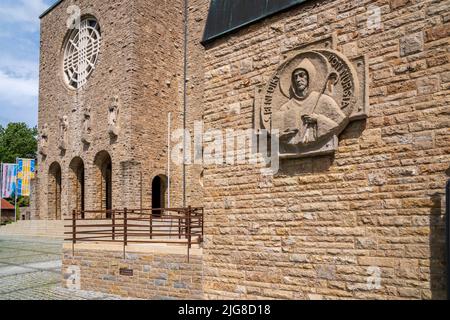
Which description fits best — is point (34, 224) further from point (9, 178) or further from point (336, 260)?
point (336, 260)

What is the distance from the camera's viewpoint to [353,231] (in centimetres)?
520

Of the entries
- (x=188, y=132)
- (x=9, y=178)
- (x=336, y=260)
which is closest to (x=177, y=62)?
(x=188, y=132)

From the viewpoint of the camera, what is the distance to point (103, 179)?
20.1 metres

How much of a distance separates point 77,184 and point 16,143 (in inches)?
1146

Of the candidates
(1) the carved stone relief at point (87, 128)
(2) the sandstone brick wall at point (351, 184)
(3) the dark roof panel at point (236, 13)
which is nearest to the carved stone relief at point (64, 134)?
(1) the carved stone relief at point (87, 128)

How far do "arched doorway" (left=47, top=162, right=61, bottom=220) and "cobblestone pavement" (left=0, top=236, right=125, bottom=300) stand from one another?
7.82 metres

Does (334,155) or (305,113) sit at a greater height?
(305,113)

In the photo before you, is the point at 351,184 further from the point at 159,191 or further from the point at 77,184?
the point at 77,184

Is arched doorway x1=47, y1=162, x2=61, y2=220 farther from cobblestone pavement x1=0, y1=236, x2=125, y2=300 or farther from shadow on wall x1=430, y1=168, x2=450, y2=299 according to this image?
shadow on wall x1=430, y1=168, x2=450, y2=299

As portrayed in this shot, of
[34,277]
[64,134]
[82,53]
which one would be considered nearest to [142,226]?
[34,277]

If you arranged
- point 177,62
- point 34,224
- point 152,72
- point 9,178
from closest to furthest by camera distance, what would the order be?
point 152,72
point 177,62
point 34,224
point 9,178

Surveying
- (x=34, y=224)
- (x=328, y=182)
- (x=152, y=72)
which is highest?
(x=152, y=72)

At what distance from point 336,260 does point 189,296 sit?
112 inches
